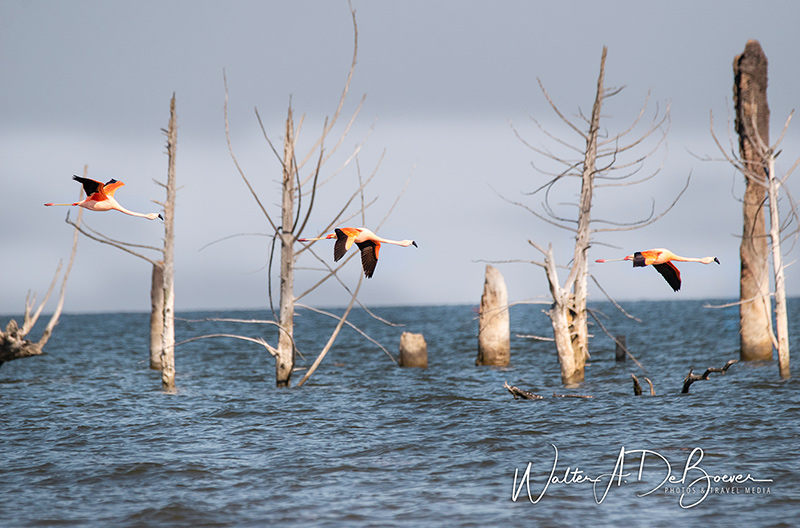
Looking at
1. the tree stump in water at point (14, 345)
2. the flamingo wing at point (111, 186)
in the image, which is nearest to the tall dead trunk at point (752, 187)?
the flamingo wing at point (111, 186)

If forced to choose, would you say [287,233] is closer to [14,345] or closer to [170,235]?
[170,235]

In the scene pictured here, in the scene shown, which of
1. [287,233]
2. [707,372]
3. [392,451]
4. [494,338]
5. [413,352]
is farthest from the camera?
[413,352]

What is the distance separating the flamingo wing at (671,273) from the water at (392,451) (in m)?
2.31

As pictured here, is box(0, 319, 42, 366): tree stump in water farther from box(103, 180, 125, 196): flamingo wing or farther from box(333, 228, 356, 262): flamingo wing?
box(333, 228, 356, 262): flamingo wing

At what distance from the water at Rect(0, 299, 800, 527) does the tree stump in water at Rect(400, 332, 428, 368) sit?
3164mm

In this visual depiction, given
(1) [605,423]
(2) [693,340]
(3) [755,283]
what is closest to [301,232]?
(1) [605,423]

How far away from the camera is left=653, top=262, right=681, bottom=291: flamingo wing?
833 centimetres

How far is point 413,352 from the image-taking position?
23016 mm

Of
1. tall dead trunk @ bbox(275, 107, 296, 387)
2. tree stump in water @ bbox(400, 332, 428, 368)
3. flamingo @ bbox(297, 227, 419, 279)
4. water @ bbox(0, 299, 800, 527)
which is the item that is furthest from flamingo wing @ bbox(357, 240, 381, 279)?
tree stump in water @ bbox(400, 332, 428, 368)

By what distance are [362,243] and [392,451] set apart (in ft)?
10.3

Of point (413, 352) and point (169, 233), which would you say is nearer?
point (169, 233)

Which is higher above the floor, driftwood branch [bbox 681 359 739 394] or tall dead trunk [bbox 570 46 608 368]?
tall dead trunk [bbox 570 46 608 368]

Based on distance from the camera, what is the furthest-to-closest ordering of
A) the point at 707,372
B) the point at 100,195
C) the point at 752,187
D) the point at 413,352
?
the point at 413,352
the point at 752,187
the point at 707,372
the point at 100,195

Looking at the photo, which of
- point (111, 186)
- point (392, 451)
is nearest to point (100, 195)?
point (111, 186)
